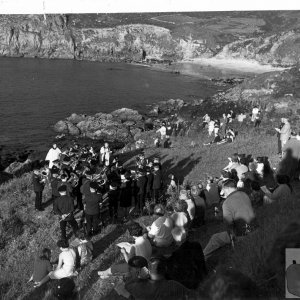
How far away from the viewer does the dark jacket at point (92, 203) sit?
1070 centimetres

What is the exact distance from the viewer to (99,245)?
35.5ft

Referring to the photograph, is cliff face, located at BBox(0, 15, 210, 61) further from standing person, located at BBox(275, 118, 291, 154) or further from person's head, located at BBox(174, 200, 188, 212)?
person's head, located at BBox(174, 200, 188, 212)

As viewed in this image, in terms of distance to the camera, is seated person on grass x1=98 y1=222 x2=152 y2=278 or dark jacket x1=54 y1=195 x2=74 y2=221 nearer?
seated person on grass x1=98 y1=222 x2=152 y2=278

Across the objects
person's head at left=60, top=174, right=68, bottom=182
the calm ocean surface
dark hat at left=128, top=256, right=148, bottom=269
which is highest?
dark hat at left=128, top=256, right=148, bottom=269

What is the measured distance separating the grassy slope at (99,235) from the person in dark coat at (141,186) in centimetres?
151

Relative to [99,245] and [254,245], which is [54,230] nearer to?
[99,245]

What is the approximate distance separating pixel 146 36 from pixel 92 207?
169 meters

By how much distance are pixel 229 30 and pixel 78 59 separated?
6435cm

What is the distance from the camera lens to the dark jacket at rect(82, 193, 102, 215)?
421 inches

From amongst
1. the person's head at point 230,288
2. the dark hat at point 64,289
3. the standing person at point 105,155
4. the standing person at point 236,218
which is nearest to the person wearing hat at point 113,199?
the standing person at point 236,218

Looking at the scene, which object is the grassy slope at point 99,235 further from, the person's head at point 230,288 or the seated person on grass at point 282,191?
the person's head at point 230,288

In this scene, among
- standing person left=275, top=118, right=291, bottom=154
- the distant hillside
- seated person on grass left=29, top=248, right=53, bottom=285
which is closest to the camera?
seated person on grass left=29, top=248, right=53, bottom=285

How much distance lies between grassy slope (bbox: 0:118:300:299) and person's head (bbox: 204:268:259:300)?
7.36 ft

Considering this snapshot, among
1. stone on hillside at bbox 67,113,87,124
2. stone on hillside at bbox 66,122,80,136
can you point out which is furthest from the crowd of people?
stone on hillside at bbox 67,113,87,124
